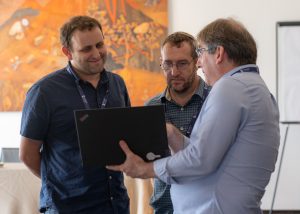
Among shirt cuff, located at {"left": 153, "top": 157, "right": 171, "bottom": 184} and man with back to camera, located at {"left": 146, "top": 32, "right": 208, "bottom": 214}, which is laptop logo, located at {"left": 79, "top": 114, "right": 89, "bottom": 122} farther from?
man with back to camera, located at {"left": 146, "top": 32, "right": 208, "bottom": 214}

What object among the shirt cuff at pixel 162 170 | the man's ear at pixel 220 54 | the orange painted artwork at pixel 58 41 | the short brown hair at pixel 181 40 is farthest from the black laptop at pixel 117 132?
the orange painted artwork at pixel 58 41

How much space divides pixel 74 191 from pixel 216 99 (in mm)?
795

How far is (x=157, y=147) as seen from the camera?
5.17 feet

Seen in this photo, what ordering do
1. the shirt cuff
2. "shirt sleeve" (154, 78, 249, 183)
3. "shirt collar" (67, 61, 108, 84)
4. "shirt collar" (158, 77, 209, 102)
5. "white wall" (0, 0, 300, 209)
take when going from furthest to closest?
"white wall" (0, 0, 300, 209) → "shirt collar" (158, 77, 209, 102) → "shirt collar" (67, 61, 108, 84) → the shirt cuff → "shirt sleeve" (154, 78, 249, 183)

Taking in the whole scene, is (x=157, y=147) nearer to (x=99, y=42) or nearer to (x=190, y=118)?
(x=190, y=118)

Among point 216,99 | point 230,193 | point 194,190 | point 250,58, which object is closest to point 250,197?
point 230,193

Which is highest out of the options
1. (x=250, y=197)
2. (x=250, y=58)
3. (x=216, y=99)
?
(x=250, y=58)

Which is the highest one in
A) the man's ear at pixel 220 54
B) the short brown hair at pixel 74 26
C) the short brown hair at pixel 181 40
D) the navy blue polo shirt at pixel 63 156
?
the short brown hair at pixel 74 26

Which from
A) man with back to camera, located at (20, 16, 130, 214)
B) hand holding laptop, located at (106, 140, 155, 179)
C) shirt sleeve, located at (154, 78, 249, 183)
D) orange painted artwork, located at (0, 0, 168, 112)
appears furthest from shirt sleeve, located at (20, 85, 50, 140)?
orange painted artwork, located at (0, 0, 168, 112)

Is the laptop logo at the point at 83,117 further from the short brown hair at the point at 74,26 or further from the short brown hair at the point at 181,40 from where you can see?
the short brown hair at the point at 181,40

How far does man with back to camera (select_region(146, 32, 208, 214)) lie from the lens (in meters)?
2.00

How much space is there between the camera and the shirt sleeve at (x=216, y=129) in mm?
1346

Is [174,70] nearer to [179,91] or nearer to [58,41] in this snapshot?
[179,91]

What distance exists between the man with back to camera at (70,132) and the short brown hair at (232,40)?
608 mm
